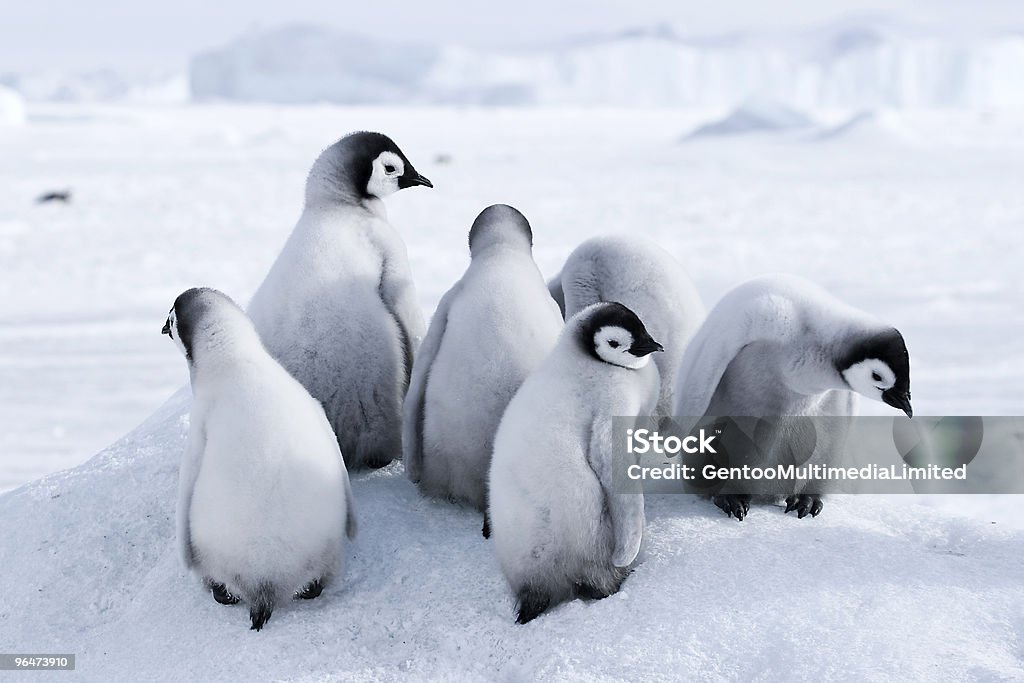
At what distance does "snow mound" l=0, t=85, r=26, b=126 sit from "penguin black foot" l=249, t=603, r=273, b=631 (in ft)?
67.5

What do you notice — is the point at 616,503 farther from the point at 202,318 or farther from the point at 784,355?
the point at 202,318

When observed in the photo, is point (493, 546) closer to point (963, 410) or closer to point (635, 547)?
point (635, 547)

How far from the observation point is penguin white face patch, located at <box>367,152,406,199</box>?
8.63 ft

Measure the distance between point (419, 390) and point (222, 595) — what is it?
0.57 meters

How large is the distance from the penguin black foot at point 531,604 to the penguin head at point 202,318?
2.42 feet

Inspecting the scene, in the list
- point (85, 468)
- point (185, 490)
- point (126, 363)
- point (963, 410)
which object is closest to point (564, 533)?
point (185, 490)

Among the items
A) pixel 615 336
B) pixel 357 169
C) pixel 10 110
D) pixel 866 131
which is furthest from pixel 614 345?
pixel 10 110

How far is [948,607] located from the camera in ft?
6.73

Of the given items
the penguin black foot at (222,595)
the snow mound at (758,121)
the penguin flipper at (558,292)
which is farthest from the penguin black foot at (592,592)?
the snow mound at (758,121)

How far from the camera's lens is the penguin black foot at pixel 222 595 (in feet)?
6.86

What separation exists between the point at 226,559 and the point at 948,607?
53.1 inches

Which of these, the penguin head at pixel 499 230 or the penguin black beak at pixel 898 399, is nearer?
the penguin black beak at pixel 898 399

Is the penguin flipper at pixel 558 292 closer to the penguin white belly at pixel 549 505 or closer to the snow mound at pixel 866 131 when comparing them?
the penguin white belly at pixel 549 505

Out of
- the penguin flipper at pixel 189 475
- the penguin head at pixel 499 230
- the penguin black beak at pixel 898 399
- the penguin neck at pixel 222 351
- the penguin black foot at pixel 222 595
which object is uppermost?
the penguin head at pixel 499 230
